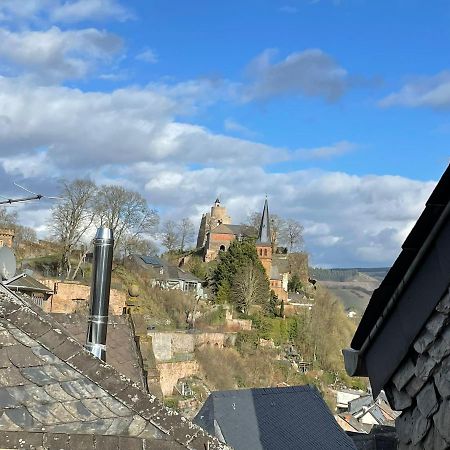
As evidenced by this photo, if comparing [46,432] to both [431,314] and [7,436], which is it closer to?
[7,436]

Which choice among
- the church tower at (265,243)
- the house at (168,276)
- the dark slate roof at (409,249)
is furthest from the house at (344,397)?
the dark slate roof at (409,249)

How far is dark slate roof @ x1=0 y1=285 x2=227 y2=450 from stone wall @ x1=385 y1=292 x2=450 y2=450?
3.05ft

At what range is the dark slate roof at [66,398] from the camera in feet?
9.38

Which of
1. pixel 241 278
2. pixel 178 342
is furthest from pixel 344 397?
pixel 241 278

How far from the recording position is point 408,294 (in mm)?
2588

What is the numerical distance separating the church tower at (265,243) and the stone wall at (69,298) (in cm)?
2590

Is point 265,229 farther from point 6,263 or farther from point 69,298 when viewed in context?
point 6,263

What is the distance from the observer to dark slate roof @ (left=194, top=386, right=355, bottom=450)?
12406 mm

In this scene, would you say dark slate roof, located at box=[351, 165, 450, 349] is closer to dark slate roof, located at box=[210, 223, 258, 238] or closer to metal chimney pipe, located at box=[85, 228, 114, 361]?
metal chimney pipe, located at box=[85, 228, 114, 361]

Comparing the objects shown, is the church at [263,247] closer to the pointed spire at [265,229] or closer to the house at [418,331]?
the pointed spire at [265,229]

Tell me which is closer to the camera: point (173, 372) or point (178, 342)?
point (173, 372)

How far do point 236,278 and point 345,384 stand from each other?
1282 cm

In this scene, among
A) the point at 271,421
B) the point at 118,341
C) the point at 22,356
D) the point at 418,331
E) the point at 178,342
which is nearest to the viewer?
the point at 418,331

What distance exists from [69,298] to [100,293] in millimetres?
34023
